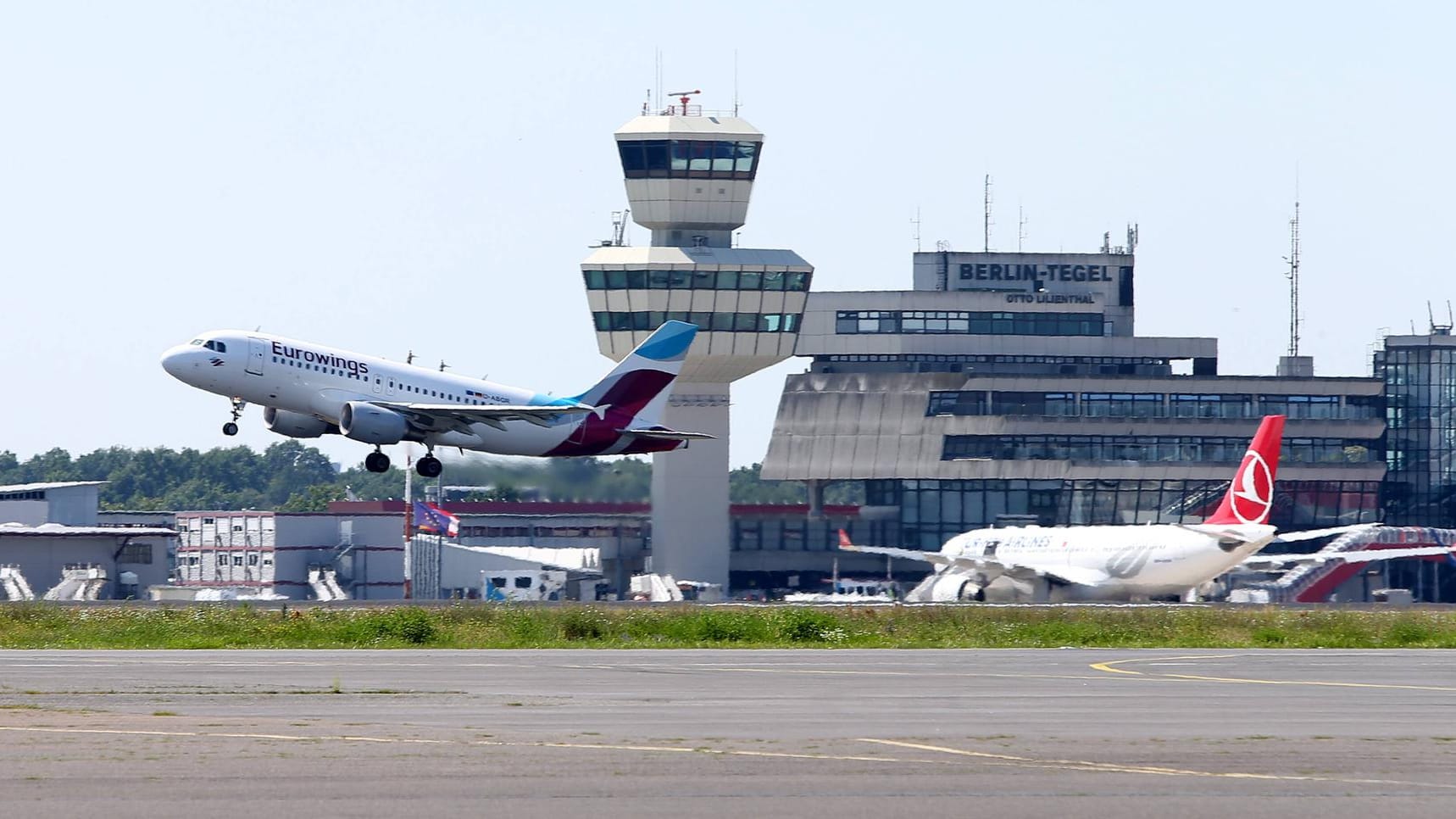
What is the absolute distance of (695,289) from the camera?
429 ft

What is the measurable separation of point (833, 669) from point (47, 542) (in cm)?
7417

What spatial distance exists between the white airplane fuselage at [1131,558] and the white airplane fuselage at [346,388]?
2490 cm

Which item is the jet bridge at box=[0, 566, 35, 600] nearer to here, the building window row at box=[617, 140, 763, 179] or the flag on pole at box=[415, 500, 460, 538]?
the flag on pole at box=[415, 500, 460, 538]

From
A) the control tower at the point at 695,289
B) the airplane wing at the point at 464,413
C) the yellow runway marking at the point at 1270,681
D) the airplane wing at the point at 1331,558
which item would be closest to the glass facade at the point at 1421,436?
the airplane wing at the point at 1331,558

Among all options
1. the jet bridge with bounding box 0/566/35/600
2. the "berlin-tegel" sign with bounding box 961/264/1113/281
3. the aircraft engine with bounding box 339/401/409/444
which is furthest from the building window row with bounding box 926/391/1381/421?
the aircraft engine with bounding box 339/401/409/444

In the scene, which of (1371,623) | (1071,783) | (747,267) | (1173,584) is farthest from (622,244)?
(1071,783)

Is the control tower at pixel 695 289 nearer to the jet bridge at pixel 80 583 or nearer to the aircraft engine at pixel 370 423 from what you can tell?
the jet bridge at pixel 80 583

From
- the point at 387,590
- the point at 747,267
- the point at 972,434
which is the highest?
the point at 747,267

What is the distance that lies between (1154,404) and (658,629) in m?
105

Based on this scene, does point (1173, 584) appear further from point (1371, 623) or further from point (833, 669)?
point (833, 669)

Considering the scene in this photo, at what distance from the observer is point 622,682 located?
35969 mm

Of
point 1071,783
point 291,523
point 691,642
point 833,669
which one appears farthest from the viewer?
point 291,523

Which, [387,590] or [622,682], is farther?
[387,590]

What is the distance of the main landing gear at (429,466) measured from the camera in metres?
73.3
